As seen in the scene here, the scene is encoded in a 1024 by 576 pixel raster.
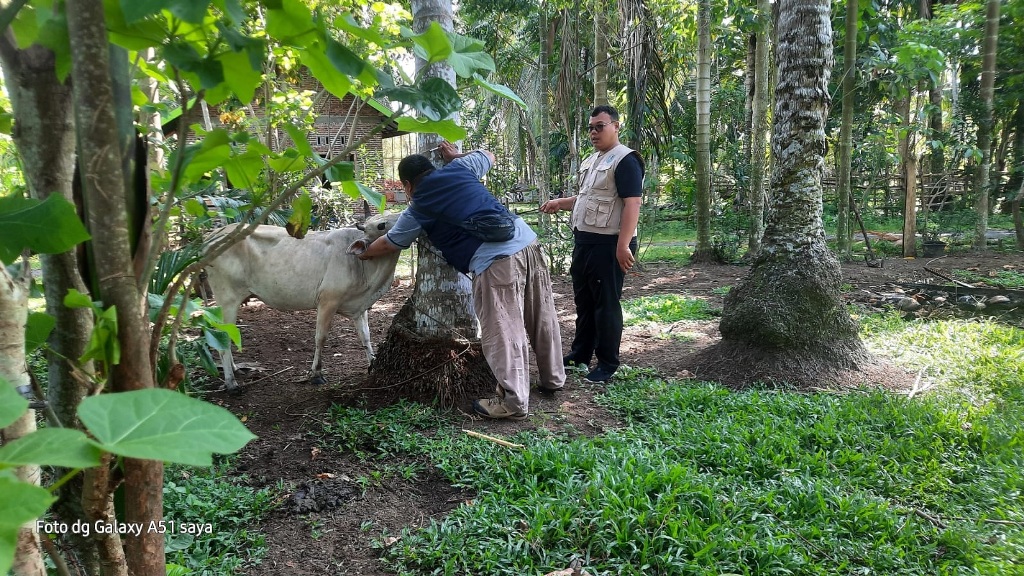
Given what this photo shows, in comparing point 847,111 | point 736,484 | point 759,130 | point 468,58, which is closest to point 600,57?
point 759,130

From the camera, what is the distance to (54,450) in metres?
0.57

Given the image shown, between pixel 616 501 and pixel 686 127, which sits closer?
pixel 616 501

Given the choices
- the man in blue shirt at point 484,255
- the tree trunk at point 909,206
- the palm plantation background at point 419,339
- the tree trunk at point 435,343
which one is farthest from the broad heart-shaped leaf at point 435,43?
the tree trunk at point 909,206

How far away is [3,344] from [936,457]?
4100 mm

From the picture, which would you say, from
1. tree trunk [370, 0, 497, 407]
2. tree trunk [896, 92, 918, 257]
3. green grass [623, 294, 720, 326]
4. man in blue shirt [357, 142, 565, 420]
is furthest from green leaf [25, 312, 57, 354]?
tree trunk [896, 92, 918, 257]

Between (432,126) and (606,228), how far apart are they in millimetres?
3727

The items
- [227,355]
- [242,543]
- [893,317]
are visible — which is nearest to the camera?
Result: [242,543]

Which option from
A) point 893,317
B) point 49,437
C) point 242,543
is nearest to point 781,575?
point 242,543

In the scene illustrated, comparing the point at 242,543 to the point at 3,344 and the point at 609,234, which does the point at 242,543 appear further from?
the point at 609,234

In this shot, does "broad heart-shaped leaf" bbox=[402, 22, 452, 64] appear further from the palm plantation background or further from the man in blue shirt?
the man in blue shirt

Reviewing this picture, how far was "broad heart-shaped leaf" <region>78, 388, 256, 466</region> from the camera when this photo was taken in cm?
54

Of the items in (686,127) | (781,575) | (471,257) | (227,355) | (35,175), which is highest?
(686,127)

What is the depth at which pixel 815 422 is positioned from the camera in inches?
152

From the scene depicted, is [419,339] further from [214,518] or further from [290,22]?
[290,22]
